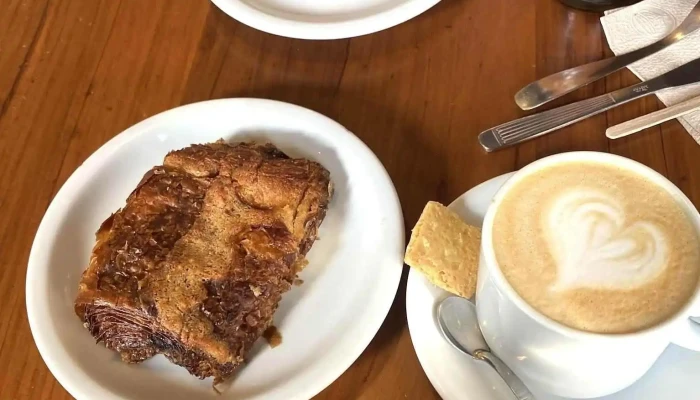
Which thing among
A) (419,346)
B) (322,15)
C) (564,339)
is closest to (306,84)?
(322,15)

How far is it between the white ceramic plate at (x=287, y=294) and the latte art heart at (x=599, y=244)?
201 mm

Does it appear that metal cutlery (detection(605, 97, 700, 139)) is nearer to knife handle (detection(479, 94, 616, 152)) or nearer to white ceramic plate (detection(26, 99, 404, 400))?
knife handle (detection(479, 94, 616, 152))

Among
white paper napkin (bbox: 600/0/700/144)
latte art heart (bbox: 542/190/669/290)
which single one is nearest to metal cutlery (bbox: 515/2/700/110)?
white paper napkin (bbox: 600/0/700/144)

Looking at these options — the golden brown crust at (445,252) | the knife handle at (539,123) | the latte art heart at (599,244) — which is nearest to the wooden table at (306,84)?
the knife handle at (539,123)

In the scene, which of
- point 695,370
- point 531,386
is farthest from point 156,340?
point 695,370

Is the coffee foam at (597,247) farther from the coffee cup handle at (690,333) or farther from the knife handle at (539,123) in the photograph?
the knife handle at (539,123)

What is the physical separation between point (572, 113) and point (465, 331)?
341 millimetres

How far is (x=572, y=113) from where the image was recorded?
845mm

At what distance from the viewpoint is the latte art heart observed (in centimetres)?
56

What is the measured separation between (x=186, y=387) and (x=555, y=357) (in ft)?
1.29

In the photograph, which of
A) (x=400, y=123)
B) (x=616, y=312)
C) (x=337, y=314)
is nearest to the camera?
(x=616, y=312)

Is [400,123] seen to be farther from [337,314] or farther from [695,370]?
[695,370]

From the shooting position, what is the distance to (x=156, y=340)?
2.29 ft

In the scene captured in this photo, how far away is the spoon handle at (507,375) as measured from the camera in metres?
0.62
